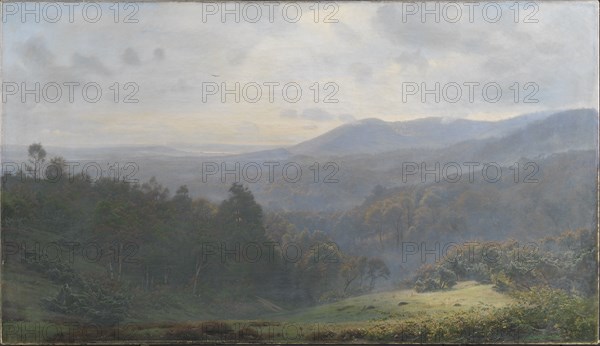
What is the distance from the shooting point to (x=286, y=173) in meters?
7.70

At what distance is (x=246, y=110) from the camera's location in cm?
766

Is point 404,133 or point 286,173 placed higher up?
point 404,133

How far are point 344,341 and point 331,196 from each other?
1.55m

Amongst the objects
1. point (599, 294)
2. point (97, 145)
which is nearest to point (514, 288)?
point (599, 294)

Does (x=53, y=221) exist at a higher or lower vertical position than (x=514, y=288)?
higher

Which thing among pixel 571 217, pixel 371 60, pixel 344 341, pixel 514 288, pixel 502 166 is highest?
pixel 371 60

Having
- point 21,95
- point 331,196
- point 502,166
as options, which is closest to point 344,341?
point 331,196

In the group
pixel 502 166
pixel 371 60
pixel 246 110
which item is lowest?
pixel 502 166

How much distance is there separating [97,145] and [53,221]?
3.10ft

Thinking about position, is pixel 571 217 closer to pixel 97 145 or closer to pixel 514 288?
pixel 514 288

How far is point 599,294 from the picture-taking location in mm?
7590

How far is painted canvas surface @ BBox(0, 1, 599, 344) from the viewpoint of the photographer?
24.8ft

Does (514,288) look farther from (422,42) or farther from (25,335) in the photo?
(25,335)

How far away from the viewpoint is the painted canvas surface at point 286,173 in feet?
24.8
